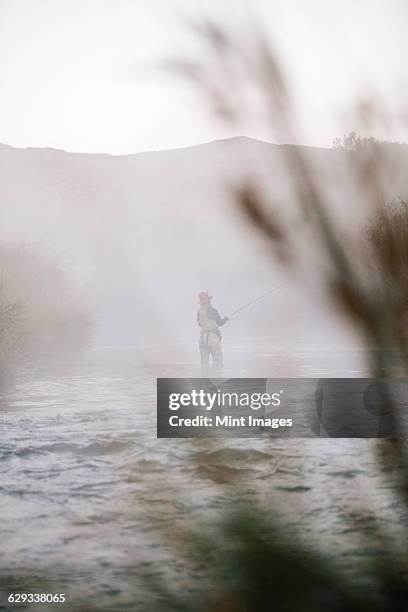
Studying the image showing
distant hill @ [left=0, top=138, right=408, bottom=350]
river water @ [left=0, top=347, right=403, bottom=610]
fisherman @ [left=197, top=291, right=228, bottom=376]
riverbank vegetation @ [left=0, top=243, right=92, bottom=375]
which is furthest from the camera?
distant hill @ [left=0, top=138, right=408, bottom=350]

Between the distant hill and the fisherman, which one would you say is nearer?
the fisherman

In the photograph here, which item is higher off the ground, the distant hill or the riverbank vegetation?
the distant hill

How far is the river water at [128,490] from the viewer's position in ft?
3.31

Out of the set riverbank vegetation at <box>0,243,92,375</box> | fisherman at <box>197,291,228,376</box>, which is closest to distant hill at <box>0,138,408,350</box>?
riverbank vegetation at <box>0,243,92,375</box>

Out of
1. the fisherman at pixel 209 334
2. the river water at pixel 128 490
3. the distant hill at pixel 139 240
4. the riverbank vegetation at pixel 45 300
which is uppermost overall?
the distant hill at pixel 139 240

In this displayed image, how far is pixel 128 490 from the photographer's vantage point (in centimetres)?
346

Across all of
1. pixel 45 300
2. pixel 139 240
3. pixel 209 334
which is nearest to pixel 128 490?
pixel 209 334

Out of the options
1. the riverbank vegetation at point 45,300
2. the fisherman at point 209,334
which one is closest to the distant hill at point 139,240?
the riverbank vegetation at point 45,300

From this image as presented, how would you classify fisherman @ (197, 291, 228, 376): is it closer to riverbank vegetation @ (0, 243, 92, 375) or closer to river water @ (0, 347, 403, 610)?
river water @ (0, 347, 403, 610)

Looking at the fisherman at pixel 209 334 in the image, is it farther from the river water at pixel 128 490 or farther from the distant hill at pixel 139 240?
the distant hill at pixel 139 240

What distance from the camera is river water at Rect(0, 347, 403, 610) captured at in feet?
3.31

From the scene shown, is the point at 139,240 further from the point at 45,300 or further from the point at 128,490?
the point at 128,490

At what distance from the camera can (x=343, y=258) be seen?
70 cm

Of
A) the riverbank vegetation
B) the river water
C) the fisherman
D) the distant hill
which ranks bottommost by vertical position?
the river water
